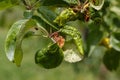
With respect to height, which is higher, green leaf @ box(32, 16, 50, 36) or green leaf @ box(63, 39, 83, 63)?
green leaf @ box(32, 16, 50, 36)

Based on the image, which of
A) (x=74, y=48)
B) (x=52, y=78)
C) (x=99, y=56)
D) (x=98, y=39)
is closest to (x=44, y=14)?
(x=74, y=48)

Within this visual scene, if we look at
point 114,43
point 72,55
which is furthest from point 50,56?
point 114,43

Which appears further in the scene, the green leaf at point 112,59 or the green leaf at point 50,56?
the green leaf at point 112,59

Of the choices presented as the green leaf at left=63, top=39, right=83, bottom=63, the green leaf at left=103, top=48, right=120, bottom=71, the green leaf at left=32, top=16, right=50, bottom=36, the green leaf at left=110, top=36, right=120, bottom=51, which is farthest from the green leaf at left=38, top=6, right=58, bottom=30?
the green leaf at left=103, top=48, right=120, bottom=71

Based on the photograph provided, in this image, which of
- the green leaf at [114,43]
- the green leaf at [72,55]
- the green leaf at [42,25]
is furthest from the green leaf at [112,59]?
the green leaf at [42,25]

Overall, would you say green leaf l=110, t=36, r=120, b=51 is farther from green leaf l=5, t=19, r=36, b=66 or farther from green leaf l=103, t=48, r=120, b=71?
green leaf l=5, t=19, r=36, b=66

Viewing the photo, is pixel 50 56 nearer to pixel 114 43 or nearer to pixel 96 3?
pixel 96 3

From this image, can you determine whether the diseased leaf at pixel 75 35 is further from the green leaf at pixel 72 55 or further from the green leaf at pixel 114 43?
the green leaf at pixel 114 43
